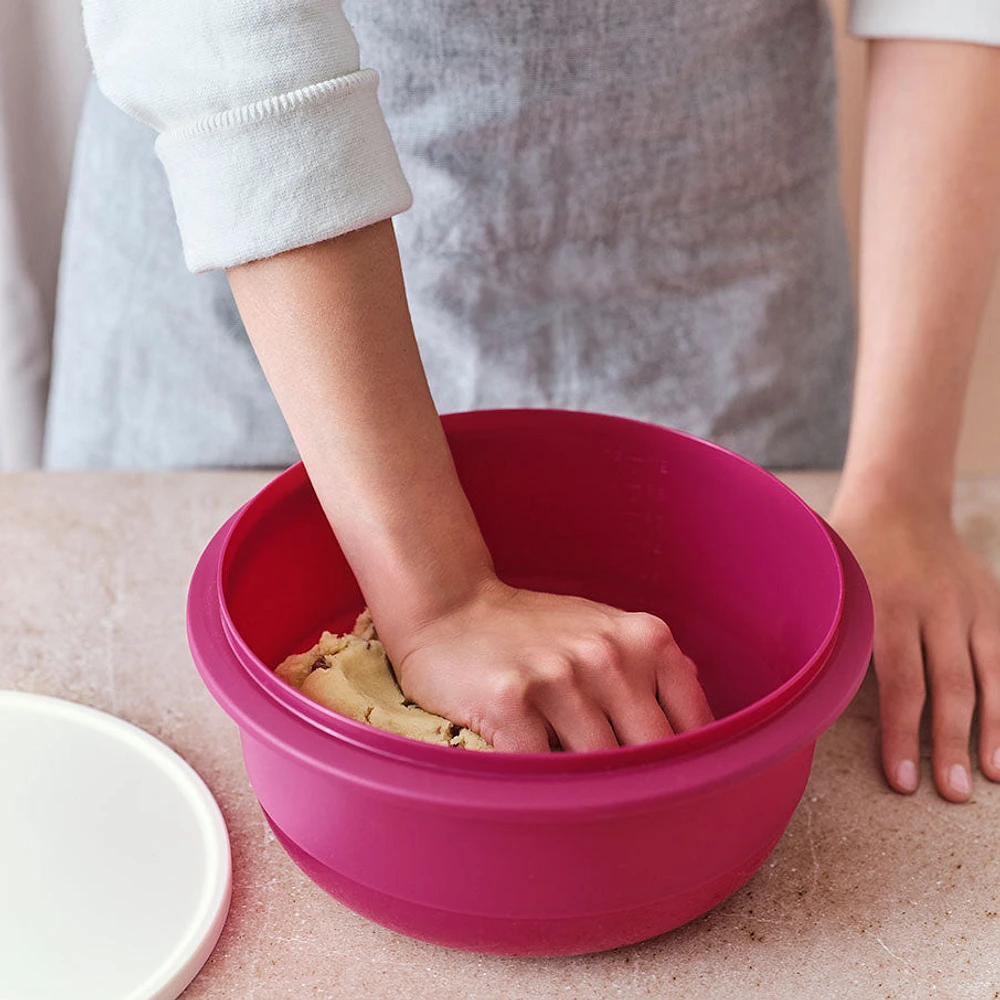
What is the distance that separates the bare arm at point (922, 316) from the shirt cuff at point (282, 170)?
1.18ft

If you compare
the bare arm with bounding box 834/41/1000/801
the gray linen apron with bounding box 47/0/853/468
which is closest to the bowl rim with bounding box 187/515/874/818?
the bare arm with bounding box 834/41/1000/801

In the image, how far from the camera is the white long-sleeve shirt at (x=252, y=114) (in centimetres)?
43

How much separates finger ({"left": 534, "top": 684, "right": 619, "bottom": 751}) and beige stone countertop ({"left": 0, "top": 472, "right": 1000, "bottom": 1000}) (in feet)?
0.29

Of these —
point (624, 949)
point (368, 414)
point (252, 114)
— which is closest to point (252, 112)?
point (252, 114)

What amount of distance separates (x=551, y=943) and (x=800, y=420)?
0.57m

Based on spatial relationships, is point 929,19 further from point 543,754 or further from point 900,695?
point 543,754

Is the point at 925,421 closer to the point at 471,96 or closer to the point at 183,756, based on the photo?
the point at 471,96

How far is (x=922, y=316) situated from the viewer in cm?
70

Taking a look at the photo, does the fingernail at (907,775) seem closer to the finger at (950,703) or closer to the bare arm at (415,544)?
the finger at (950,703)

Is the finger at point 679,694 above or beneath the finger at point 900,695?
above

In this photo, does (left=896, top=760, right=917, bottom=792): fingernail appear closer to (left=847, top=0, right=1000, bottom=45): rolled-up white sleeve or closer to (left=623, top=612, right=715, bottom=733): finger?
(left=623, top=612, right=715, bottom=733): finger

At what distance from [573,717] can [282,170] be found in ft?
0.80

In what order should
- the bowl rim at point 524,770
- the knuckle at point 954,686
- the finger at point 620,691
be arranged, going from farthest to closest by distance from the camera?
the knuckle at point 954,686, the finger at point 620,691, the bowl rim at point 524,770

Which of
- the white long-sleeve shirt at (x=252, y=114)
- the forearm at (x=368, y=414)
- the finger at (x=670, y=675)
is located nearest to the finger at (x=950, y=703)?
the finger at (x=670, y=675)
